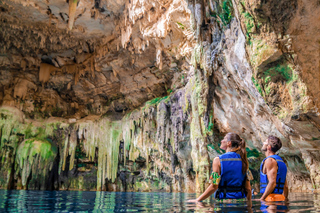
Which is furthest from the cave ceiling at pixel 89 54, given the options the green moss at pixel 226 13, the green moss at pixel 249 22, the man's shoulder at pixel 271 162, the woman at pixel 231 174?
the woman at pixel 231 174

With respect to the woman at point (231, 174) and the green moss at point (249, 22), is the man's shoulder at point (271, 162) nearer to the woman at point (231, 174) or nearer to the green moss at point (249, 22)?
the woman at point (231, 174)

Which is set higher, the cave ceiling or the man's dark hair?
the cave ceiling

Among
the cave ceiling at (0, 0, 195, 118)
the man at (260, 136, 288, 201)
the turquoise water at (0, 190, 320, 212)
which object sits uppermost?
the cave ceiling at (0, 0, 195, 118)

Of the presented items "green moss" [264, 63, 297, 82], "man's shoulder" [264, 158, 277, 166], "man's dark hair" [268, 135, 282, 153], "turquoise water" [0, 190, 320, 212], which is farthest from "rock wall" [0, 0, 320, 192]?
"turquoise water" [0, 190, 320, 212]

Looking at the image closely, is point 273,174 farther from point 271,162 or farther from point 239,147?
point 239,147

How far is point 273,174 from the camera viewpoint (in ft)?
8.86

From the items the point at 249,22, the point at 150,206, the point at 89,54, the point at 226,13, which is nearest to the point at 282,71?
the point at 249,22

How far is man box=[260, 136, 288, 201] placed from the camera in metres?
2.71

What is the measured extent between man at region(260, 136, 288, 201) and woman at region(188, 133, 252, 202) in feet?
1.27

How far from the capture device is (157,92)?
14.9 m

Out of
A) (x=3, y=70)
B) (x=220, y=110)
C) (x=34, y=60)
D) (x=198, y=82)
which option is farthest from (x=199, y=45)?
(x=3, y=70)

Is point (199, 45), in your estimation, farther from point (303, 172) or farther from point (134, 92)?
point (134, 92)

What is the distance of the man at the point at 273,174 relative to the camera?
8.89 feet

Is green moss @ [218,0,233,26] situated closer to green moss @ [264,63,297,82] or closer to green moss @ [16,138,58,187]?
green moss @ [264,63,297,82]
